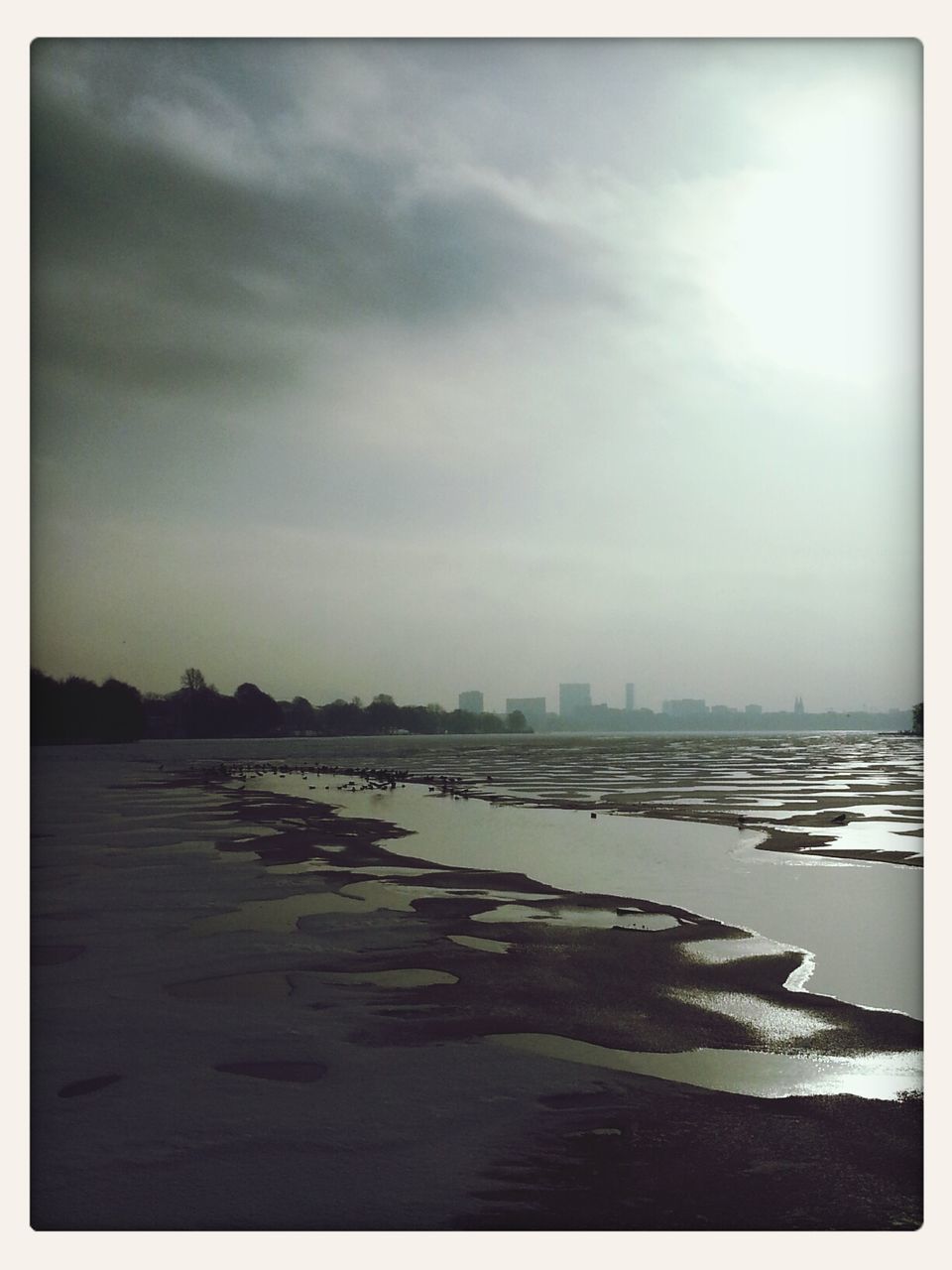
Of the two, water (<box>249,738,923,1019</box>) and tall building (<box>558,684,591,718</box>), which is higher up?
tall building (<box>558,684,591,718</box>)

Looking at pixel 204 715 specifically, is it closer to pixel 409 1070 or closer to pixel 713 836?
pixel 409 1070

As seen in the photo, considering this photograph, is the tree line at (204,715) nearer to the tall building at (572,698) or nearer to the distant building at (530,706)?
the distant building at (530,706)

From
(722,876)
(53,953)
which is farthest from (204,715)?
(722,876)

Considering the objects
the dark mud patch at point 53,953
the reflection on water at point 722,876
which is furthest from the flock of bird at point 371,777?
the dark mud patch at point 53,953

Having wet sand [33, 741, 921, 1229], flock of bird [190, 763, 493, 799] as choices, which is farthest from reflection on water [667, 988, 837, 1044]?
flock of bird [190, 763, 493, 799]

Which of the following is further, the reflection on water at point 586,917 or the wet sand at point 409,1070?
the reflection on water at point 586,917

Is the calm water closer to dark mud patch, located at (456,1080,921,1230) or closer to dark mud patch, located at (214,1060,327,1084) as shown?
dark mud patch, located at (456,1080,921,1230)

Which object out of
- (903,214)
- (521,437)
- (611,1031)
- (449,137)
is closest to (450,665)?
(521,437)
